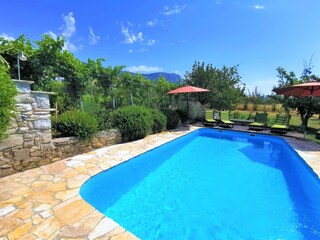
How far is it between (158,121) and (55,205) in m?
6.74

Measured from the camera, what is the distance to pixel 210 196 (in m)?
4.29

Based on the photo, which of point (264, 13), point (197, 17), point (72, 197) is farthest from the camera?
point (197, 17)

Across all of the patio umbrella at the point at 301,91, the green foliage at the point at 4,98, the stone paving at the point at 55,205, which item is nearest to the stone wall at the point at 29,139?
the stone paving at the point at 55,205

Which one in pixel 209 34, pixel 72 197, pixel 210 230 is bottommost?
pixel 210 230

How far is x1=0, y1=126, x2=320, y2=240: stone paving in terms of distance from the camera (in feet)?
8.52

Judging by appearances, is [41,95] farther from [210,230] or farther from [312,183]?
[312,183]

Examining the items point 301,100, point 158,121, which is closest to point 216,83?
point 301,100

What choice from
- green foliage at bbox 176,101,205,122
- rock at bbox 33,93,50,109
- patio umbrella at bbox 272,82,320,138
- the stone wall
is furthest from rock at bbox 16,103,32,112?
patio umbrella at bbox 272,82,320,138

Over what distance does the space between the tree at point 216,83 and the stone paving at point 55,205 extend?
8.56 metres

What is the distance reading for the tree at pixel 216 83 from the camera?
13.6 m

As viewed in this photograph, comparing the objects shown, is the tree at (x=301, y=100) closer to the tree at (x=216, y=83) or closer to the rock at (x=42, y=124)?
the tree at (x=216, y=83)

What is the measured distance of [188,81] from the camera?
14.4 m

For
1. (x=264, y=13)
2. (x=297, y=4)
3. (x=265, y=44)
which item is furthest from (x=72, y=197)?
(x=265, y=44)

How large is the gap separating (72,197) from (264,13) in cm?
1200
